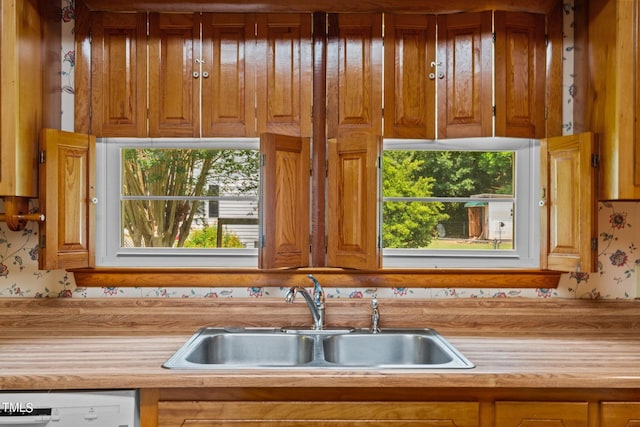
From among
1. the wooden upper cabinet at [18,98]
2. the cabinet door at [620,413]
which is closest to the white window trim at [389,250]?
the wooden upper cabinet at [18,98]

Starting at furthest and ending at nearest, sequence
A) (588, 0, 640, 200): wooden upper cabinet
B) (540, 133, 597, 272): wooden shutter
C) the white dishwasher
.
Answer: (540, 133, 597, 272): wooden shutter → (588, 0, 640, 200): wooden upper cabinet → the white dishwasher

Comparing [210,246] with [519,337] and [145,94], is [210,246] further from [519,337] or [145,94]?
[519,337]

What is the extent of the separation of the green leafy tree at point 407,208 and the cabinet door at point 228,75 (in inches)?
26.2

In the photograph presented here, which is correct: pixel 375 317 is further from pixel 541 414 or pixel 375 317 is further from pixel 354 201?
pixel 541 414

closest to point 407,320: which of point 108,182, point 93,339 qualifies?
point 93,339

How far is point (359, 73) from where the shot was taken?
2.23m

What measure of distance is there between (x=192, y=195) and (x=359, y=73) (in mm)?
935

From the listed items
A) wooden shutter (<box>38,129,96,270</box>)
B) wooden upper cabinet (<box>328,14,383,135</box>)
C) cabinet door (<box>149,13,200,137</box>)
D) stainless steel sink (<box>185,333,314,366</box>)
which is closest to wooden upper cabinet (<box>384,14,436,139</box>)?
wooden upper cabinet (<box>328,14,383,135</box>)

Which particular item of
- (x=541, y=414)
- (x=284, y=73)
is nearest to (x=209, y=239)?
(x=284, y=73)

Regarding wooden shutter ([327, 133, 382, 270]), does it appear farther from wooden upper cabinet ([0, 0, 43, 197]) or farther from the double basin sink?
wooden upper cabinet ([0, 0, 43, 197])

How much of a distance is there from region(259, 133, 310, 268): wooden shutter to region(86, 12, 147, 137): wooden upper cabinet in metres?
0.59

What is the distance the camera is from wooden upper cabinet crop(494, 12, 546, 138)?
219 cm

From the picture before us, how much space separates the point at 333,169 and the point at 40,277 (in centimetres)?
135

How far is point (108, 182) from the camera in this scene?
2.30 metres
